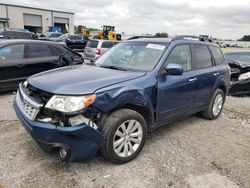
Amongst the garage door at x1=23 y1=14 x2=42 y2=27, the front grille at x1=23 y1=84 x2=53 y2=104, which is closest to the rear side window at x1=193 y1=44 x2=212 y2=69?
the front grille at x1=23 y1=84 x2=53 y2=104

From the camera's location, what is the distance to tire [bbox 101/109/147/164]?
127 inches

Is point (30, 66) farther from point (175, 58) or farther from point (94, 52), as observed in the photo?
point (94, 52)

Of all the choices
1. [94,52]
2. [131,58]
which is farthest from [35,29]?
[131,58]

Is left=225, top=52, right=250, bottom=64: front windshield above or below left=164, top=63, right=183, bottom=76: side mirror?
below

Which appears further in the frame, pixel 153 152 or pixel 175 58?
pixel 175 58

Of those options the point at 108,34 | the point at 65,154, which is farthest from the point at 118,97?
the point at 108,34

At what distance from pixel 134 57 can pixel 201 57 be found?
4.88 ft

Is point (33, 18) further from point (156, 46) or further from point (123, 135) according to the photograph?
point (123, 135)

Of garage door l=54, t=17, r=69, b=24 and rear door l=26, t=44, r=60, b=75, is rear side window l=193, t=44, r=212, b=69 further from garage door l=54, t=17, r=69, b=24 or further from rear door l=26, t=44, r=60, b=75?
garage door l=54, t=17, r=69, b=24

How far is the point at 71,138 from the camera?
296cm

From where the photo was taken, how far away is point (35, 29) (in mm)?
52406

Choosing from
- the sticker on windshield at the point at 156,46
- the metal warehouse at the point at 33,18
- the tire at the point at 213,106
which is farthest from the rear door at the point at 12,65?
the metal warehouse at the point at 33,18

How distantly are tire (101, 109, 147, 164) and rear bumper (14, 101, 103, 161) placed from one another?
0.17 metres

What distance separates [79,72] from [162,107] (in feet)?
4.44
